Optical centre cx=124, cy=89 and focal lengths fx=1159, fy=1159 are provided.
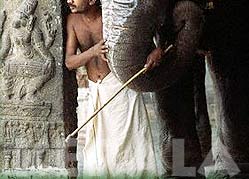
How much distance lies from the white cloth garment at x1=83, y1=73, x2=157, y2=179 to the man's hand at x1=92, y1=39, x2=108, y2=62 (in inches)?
9.1

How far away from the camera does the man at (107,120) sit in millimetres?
4516

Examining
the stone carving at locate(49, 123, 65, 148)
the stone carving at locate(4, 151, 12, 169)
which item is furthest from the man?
the stone carving at locate(4, 151, 12, 169)

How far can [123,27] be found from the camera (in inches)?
154

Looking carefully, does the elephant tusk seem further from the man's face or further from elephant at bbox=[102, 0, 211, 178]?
the man's face

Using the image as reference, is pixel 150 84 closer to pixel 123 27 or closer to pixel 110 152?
pixel 123 27

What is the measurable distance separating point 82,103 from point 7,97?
82 centimetres

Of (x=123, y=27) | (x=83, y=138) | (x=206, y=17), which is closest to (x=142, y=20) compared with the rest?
(x=123, y=27)

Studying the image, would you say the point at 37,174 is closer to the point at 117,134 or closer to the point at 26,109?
the point at 26,109

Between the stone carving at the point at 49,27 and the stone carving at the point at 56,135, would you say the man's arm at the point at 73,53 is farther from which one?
the stone carving at the point at 56,135

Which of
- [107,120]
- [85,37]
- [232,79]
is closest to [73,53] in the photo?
[85,37]

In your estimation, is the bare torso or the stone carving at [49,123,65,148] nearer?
the bare torso

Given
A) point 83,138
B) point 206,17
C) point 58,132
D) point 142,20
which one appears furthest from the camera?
point 83,138

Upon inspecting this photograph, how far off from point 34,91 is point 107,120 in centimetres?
32

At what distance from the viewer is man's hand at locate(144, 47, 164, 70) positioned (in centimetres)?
397
